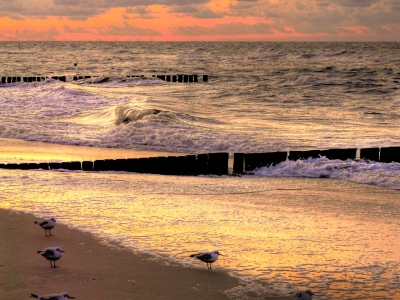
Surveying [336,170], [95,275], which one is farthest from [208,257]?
[336,170]

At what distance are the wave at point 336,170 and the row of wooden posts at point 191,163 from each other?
0.17 meters

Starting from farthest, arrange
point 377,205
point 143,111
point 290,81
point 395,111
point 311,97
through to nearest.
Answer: point 290,81
point 311,97
point 395,111
point 143,111
point 377,205

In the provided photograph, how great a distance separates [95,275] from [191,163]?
7030 millimetres

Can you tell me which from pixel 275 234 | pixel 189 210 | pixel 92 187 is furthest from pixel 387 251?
pixel 92 187

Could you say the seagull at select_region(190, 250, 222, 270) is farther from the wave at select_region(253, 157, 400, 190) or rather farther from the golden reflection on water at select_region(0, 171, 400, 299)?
the wave at select_region(253, 157, 400, 190)

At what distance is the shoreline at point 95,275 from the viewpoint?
536 centimetres

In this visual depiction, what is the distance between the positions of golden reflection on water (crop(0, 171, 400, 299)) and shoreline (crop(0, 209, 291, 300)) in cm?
34

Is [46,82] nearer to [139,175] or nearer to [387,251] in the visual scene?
[139,175]

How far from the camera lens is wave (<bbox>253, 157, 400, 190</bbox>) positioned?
12.2 meters

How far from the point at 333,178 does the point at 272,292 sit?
7.18 m

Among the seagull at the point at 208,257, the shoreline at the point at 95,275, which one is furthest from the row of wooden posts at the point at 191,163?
the seagull at the point at 208,257

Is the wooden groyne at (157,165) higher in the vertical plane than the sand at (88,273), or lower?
lower

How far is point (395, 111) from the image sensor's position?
27.8 meters

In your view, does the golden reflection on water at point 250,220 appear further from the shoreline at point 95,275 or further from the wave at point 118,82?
the wave at point 118,82
